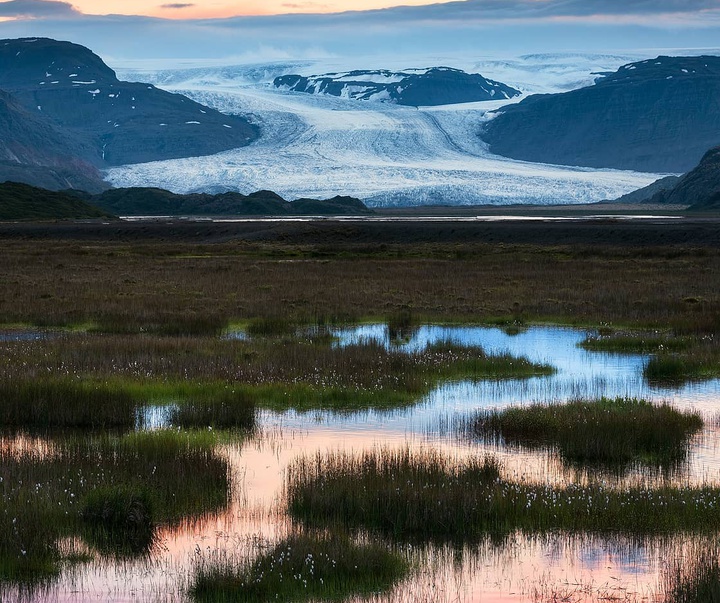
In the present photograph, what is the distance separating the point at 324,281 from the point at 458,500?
27.6 m

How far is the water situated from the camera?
9422 millimetres

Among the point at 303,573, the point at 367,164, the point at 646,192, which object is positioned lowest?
the point at 303,573

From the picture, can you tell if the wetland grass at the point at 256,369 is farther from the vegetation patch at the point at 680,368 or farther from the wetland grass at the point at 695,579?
the wetland grass at the point at 695,579

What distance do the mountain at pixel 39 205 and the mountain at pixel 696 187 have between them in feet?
210

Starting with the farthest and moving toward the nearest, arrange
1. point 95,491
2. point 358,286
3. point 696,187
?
1. point 696,187
2. point 358,286
3. point 95,491

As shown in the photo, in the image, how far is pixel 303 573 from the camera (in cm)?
940

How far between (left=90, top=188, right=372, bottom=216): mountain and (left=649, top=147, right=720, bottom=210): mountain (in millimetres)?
36407

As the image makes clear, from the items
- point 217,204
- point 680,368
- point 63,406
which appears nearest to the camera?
point 63,406

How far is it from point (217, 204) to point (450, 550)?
382ft

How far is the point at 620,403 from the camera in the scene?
16469 millimetres

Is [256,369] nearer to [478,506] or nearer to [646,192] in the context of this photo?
[478,506]

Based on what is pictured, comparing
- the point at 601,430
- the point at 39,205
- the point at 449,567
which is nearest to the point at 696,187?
the point at 39,205

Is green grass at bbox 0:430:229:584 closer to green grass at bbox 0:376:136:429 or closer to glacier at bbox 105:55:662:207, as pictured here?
green grass at bbox 0:376:136:429

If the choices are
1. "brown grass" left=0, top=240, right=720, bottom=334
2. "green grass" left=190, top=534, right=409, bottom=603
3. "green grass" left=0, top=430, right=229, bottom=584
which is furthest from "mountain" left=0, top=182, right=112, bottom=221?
"green grass" left=190, top=534, right=409, bottom=603
